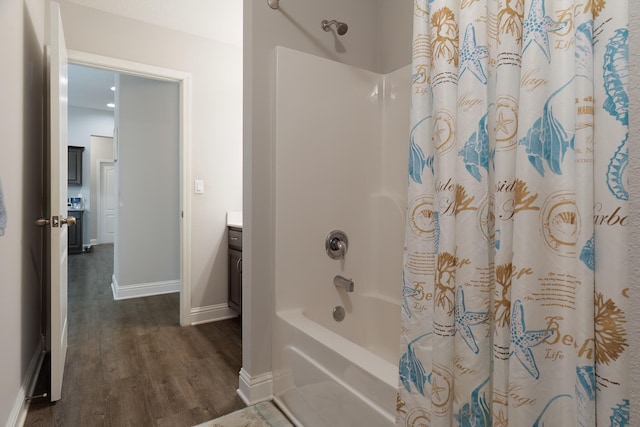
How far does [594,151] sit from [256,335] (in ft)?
5.24

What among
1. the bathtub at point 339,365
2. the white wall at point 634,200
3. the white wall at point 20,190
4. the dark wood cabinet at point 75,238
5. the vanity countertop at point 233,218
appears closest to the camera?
the white wall at point 634,200

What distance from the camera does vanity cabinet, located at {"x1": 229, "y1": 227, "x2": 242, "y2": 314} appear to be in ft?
9.53

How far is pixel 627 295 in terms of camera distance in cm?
72

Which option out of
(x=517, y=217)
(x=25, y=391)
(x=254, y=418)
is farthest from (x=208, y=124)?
(x=517, y=217)

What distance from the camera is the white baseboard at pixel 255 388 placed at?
1.80m

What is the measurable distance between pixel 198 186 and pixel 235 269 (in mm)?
781

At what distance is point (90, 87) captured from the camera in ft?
18.4

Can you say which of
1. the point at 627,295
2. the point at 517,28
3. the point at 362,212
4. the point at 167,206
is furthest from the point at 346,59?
the point at 167,206

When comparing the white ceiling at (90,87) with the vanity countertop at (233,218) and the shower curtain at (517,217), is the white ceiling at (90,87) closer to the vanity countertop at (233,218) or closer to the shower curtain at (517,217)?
the vanity countertop at (233,218)

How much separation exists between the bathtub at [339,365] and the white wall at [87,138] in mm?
6619

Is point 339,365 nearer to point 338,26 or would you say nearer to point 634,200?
point 634,200

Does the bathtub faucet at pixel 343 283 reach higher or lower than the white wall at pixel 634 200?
lower

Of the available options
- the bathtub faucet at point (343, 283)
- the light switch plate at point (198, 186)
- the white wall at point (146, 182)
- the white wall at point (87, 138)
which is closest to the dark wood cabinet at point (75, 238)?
the white wall at point (87, 138)

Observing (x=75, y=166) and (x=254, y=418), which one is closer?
(x=254, y=418)
